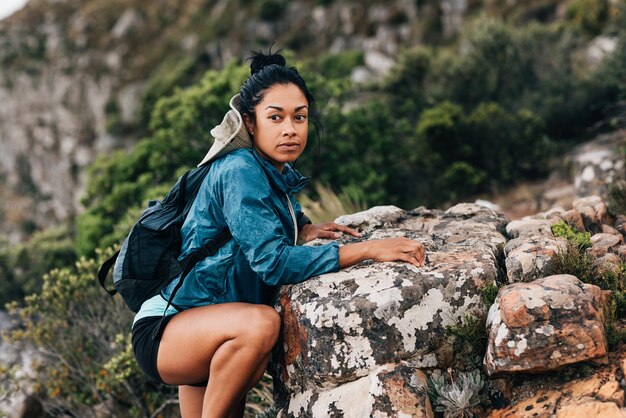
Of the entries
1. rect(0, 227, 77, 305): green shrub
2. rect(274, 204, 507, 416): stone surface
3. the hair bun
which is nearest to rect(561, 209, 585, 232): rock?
rect(274, 204, 507, 416): stone surface

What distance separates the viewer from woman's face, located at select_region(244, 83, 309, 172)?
2.97 meters

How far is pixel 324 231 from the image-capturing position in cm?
357

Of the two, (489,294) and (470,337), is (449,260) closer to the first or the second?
(489,294)

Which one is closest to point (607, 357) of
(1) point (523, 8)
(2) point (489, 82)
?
(2) point (489, 82)

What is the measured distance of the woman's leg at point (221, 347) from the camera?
8.77ft

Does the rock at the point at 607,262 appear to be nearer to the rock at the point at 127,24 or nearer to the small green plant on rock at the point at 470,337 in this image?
the small green plant on rock at the point at 470,337

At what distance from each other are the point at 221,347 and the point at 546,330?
1463 mm

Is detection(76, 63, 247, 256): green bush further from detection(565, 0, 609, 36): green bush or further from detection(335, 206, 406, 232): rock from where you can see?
detection(565, 0, 609, 36): green bush

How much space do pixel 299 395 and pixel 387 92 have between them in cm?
1219

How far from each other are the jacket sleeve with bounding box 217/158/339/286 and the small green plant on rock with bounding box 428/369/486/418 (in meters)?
0.81

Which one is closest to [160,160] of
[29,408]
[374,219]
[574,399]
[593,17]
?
[29,408]

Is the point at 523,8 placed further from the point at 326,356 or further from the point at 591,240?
the point at 326,356

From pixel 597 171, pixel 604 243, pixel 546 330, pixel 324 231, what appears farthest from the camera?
pixel 597 171

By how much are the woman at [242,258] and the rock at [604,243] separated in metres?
1.16
